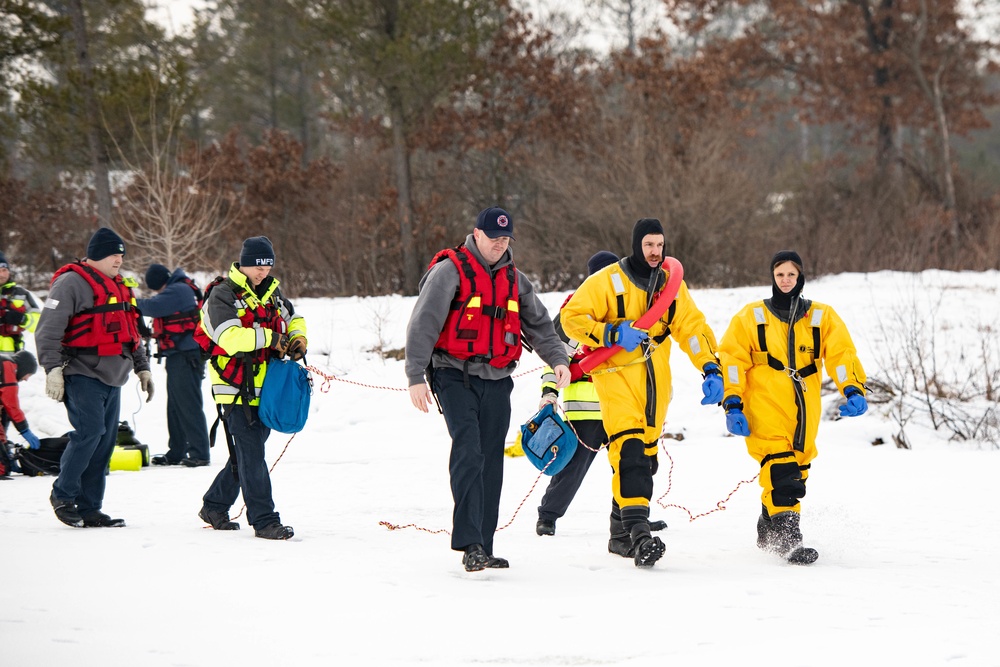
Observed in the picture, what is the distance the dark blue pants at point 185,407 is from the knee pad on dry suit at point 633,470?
19.3 feet

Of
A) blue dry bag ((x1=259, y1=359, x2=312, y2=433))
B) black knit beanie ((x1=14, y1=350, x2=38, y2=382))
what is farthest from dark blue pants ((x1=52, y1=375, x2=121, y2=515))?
black knit beanie ((x1=14, y1=350, x2=38, y2=382))

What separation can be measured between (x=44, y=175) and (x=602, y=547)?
24.5m

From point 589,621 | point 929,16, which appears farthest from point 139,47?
point 589,621

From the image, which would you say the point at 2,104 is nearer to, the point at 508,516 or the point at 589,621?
the point at 508,516

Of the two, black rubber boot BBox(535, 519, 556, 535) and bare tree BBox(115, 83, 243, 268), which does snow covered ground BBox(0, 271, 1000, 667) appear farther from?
bare tree BBox(115, 83, 243, 268)

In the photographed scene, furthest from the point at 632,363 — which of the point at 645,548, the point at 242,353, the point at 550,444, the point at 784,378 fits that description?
the point at 242,353

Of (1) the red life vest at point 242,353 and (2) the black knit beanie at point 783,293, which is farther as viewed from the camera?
(1) the red life vest at point 242,353

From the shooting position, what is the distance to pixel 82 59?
20406mm

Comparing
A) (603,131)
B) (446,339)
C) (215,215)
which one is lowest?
(446,339)

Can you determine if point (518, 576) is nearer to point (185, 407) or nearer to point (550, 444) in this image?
point (550, 444)

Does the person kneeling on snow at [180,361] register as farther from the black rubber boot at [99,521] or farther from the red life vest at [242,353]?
the red life vest at [242,353]

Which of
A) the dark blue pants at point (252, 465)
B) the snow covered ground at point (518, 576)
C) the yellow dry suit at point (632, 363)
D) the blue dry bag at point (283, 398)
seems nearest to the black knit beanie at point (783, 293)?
the yellow dry suit at point (632, 363)

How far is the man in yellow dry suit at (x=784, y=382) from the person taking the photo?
6.38 m

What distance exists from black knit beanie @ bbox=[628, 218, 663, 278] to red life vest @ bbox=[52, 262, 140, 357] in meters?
3.49
